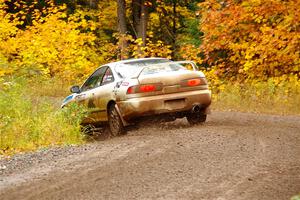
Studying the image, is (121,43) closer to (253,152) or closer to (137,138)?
(137,138)

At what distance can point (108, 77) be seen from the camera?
1236cm

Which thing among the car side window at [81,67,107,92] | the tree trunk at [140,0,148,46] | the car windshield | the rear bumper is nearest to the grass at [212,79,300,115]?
the car windshield

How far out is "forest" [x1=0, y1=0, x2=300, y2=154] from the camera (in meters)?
11.9

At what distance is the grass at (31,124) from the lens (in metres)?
10.8

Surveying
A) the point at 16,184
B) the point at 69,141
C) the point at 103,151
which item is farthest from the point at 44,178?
the point at 69,141

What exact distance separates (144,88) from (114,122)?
1.05 meters

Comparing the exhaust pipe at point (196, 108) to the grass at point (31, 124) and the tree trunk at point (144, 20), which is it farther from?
the tree trunk at point (144, 20)

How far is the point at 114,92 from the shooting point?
11680 millimetres

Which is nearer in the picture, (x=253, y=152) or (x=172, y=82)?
(x=253, y=152)

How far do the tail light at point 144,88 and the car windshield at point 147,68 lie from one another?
0.41m

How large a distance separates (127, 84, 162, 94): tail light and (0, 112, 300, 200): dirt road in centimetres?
83

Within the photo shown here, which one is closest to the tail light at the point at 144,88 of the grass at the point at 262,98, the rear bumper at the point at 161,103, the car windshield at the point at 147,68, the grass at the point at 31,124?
the rear bumper at the point at 161,103

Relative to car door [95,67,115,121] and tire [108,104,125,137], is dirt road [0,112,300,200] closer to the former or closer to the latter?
tire [108,104,125,137]

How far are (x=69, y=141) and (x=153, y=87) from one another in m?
1.89
